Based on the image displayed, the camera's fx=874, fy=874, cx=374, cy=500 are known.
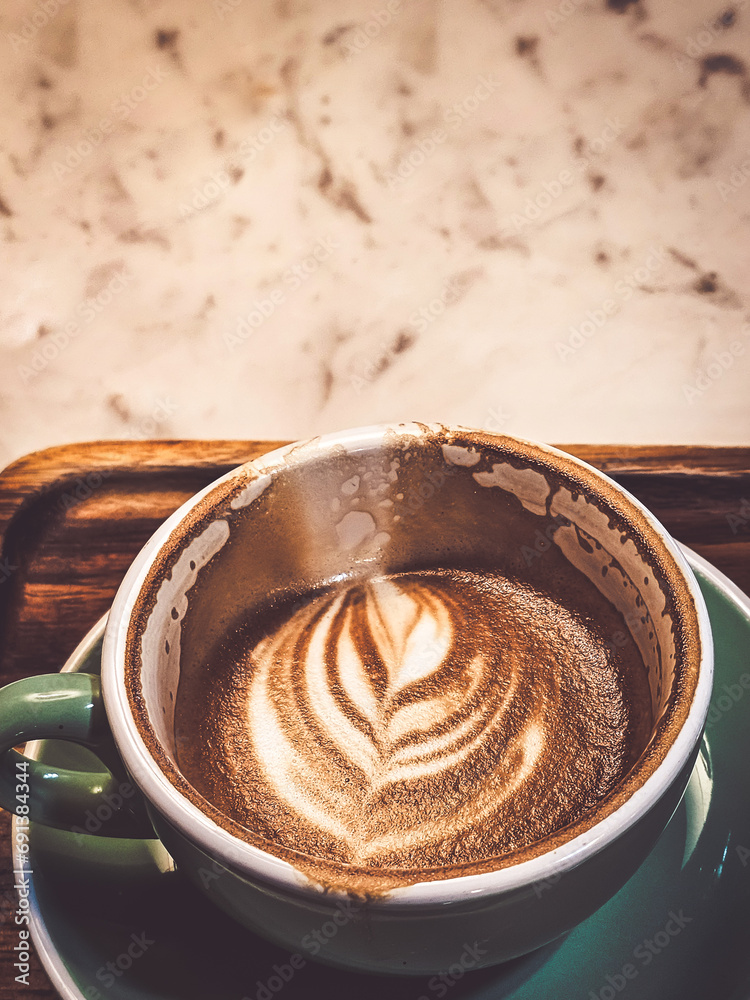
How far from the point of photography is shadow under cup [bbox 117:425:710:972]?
49cm

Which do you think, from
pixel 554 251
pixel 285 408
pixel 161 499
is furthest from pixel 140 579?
pixel 554 251

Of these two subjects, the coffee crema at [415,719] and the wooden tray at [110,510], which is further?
the wooden tray at [110,510]

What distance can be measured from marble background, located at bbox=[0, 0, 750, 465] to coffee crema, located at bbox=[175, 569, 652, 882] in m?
0.83

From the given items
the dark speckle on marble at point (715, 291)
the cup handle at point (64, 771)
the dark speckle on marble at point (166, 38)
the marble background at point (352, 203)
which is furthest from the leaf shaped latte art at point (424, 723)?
the dark speckle on marble at point (166, 38)

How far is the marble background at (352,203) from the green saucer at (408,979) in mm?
1055

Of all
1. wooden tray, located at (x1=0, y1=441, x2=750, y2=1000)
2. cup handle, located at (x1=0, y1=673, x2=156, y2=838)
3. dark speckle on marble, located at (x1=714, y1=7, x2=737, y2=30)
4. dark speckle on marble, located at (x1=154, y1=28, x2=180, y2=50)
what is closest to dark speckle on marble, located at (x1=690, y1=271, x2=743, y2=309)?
dark speckle on marble, located at (x1=714, y1=7, x2=737, y2=30)

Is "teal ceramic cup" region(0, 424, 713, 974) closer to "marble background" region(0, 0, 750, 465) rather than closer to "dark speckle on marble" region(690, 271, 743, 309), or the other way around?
"marble background" region(0, 0, 750, 465)

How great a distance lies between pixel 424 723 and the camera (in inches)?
28.4

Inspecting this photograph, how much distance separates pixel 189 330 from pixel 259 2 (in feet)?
2.43

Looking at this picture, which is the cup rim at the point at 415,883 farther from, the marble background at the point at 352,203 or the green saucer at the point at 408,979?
the marble background at the point at 352,203

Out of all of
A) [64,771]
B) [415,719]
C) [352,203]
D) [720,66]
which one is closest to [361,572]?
[415,719]

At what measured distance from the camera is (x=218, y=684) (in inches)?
30.4

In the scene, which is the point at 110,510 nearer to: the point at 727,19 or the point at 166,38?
the point at 166,38

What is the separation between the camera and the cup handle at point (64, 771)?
552mm
